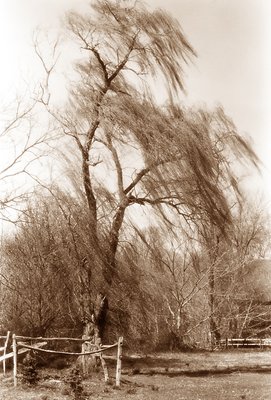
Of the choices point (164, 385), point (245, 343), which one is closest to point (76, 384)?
point (164, 385)

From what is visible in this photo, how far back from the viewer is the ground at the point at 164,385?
8.73 meters

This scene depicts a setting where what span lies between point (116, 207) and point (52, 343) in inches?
197

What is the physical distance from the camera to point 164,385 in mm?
10375

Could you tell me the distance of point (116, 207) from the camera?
12.0 m

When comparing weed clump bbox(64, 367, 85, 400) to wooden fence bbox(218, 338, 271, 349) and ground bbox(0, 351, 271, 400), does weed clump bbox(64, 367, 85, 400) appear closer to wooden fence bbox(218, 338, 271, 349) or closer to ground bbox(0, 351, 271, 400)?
ground bbox(0, 351, 271, 400)

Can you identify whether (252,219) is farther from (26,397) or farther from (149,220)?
(26,397)

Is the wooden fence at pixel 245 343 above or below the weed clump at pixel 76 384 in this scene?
below

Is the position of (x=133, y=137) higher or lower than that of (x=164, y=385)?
higher

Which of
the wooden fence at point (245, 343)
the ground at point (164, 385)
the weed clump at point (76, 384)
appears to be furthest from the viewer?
the wooden fence at point (245, 343)

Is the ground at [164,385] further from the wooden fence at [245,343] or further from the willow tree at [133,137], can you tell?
the wooden fence at [245,343]

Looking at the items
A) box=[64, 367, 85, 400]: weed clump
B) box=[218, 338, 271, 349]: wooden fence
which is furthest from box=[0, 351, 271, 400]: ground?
box=[218, 338, 271, 349]: wooden fence

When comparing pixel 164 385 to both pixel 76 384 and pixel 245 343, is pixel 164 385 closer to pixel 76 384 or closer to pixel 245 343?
pixel 76 384

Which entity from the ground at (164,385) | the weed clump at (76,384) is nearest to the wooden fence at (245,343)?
the ground at (164,385)

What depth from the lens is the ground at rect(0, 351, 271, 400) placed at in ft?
28.6
